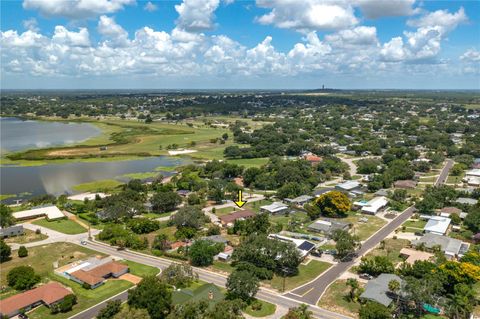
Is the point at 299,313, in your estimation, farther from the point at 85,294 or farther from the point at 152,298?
the point at 85,294

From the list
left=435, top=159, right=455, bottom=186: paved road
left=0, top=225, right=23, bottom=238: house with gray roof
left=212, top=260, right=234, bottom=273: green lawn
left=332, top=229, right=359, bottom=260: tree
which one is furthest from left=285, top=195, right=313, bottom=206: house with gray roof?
left=0, top=225, right=23, bottom=238: house with gray roof

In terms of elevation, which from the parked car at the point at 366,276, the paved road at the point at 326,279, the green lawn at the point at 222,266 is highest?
the parked car at the point at 366,276

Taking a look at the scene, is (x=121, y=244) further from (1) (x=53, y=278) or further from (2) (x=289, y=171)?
(2) (x=289, y=171)

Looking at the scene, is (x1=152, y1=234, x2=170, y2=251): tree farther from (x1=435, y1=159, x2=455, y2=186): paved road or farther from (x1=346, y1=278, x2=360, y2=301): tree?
(x1=435, y1=159, x2=455, y2=186): paved road

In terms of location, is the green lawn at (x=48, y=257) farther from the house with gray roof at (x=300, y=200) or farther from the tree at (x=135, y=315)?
the house with gray roof at (x=300, y=200)


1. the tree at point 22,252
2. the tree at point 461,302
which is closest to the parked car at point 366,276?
the tree at point 461,302

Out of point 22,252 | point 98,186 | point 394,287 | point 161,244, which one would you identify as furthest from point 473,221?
point 98,186
